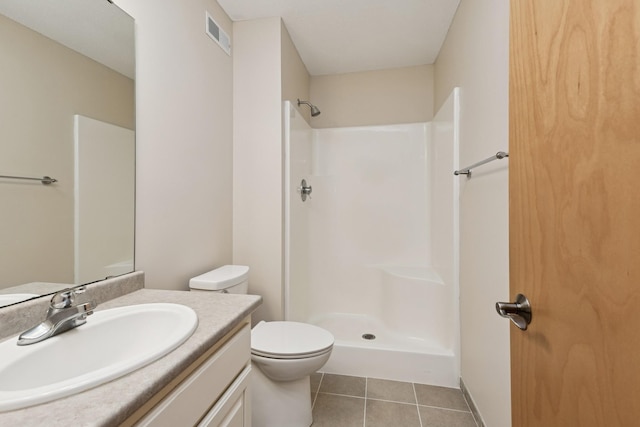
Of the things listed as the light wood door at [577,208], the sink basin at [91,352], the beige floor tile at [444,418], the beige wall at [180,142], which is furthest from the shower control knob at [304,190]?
the light wood door at [577,208]

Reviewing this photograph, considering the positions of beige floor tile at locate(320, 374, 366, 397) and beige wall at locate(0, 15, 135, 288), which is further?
beige floor tile at locate(320, 374, 366, 397)

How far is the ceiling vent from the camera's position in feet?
5.36

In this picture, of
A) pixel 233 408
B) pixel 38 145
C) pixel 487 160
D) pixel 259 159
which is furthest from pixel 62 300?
pixel 487 160

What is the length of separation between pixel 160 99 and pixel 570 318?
1.55m

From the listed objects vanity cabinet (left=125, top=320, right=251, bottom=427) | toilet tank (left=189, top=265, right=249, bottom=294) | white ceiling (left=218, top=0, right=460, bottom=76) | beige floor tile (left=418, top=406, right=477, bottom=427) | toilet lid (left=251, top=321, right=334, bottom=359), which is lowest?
beige floor tile (left=418, top=406, right=477, bottom=427)

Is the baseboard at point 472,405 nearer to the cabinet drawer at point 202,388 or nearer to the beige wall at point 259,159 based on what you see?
the beige wall at point 259,159

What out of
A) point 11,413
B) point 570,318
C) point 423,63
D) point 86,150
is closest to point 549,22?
point 570,318

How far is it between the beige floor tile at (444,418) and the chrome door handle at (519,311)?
50.0 inches

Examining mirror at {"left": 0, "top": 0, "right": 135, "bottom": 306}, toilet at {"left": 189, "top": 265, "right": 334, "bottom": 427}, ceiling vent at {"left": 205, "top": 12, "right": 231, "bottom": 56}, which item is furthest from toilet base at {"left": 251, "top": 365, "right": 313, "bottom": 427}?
ceiling vent at {"left": 205, "top": 12, "right": 231, "bottom": 56}

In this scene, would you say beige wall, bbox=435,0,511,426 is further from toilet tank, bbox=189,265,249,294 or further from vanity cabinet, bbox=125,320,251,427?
toilet tank, bbox=189,265,249,294

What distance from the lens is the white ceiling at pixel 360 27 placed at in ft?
5.82

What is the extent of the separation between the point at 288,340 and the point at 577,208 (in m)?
1.33

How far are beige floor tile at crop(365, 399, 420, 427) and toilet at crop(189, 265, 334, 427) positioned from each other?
35 cm

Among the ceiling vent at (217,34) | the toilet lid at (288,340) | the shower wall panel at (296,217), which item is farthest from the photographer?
the shower wall panel at (296,217)
